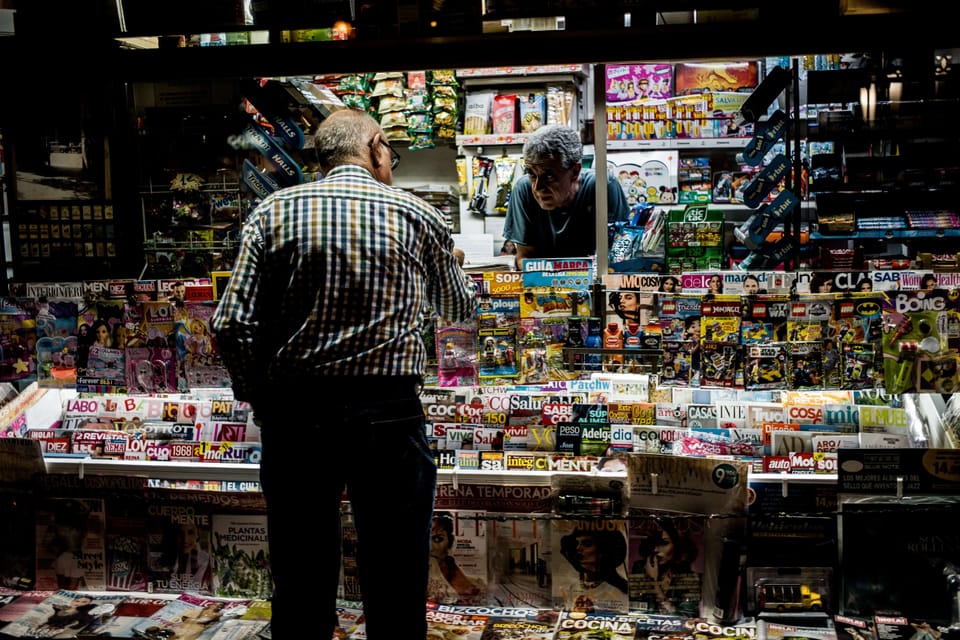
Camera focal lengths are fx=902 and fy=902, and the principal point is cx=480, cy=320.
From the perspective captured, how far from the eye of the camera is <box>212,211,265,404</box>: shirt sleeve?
7.22ft

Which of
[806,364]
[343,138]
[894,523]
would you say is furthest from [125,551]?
[894,523]

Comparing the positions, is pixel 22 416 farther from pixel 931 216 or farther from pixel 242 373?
pixel 931 216

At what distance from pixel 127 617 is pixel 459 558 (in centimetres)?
109

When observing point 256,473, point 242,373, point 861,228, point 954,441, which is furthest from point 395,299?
point 861,228

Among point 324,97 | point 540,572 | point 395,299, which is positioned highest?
point 324,97

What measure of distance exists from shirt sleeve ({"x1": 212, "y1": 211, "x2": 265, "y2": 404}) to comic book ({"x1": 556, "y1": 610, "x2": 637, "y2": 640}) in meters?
1.26

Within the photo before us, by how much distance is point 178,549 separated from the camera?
10.1ft

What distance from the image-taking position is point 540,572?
2.91 meters

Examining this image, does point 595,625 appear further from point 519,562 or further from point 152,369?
point 152,369

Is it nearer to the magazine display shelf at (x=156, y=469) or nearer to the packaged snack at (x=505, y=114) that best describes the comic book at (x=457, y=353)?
the magazine display shelf at (x=156, y=469)

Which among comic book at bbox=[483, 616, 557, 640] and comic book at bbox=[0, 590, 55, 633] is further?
comic book at bbox=[0, 590, 55, 633]

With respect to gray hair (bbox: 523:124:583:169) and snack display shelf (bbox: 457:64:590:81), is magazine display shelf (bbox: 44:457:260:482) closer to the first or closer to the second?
gray hair (bbox: 523:124:583:169)

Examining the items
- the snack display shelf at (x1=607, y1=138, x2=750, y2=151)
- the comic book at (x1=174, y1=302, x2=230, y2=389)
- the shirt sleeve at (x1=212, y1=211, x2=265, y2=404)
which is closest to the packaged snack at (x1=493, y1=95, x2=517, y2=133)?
the snack display shelf at (x1=607, y1=138, x2=750, y2=151)

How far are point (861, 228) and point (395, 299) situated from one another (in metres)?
3.32
